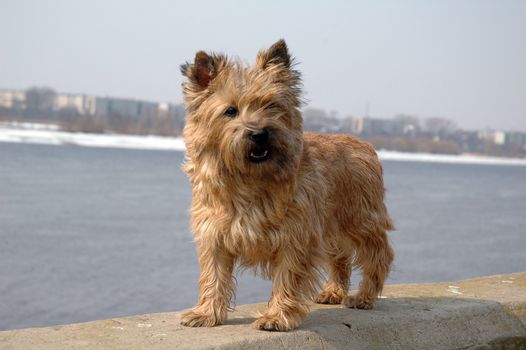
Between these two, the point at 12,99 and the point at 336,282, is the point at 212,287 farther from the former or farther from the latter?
the point at 12,99

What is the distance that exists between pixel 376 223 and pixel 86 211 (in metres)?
15.1

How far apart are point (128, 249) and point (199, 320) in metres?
9.25

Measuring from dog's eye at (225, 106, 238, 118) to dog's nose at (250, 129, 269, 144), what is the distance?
0.20m

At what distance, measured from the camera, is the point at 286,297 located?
16.5ft

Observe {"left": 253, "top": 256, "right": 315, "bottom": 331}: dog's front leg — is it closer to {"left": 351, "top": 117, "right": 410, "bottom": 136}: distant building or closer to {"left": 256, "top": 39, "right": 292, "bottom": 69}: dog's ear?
{"left": 256, "top": 39, "right": 292, "bottom": 69}: dog's ear

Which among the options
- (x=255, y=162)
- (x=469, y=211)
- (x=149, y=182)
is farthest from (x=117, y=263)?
(x=149, y=182)

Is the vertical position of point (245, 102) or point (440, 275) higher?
point (245, 102)

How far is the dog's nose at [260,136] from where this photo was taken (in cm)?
450

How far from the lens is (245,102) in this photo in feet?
15.1

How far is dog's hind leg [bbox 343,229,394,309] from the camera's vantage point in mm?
5938

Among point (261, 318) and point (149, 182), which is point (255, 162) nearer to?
point (261, 318)

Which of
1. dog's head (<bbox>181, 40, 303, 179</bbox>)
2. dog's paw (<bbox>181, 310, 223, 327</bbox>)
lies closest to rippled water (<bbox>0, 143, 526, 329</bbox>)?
dog's paw (<bbox>181, 310, 223, 327</bbox>)

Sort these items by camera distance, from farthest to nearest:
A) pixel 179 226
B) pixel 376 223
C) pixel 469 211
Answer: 1. pixel 469 211
2. pixel 179 226
3. pixel 376 223

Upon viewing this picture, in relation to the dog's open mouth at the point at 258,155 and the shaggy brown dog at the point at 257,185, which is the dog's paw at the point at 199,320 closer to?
the shaggy brown dog at the point at 257,185
